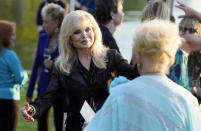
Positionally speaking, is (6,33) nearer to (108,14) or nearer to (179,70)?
(108,14)

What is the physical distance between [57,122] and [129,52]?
126 centimetres

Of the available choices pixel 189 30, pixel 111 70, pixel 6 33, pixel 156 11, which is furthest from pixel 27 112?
pixel 6 33

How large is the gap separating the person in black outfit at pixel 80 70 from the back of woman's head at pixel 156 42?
1.10m

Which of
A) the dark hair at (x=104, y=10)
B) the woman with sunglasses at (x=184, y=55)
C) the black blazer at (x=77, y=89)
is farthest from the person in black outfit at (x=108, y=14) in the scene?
the black blazer at (x=77, y=89)

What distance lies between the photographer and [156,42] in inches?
102

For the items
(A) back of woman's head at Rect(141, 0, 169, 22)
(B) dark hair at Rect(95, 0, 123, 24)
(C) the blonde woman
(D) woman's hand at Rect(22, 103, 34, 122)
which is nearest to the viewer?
(C) the blonde woman

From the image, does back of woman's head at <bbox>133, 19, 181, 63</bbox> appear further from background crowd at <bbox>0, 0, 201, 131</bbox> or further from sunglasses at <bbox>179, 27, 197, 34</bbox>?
sunglasses at <bbox>179, 27, 197, 34</bbox>

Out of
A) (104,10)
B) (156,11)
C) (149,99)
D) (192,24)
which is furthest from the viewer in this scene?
(104,10)

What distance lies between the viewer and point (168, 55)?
2.62 meters

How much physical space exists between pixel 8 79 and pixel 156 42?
331cm

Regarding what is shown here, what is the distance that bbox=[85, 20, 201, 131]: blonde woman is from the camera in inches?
101

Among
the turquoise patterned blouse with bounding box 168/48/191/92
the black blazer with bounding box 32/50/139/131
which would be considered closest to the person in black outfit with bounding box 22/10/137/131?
the black blazer with bounding box 32/50/139/131

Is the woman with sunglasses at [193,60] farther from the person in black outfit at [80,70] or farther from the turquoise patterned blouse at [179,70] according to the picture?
the person in black outfit at [80,70]

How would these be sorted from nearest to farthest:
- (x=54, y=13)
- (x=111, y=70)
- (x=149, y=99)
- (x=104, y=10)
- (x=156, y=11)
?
(x=149, y=99)
(x=111, y=70)
(x=156, y=11)
(x=104, y=10)
(x=54, y=13)
